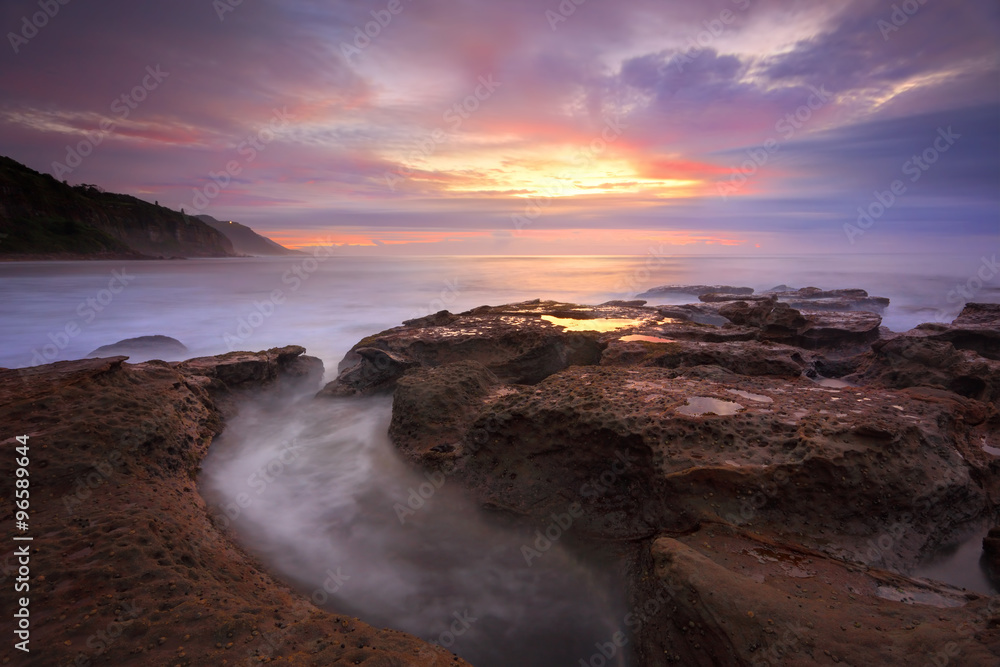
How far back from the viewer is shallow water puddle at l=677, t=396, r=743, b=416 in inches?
180

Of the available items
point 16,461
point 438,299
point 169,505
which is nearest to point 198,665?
point 169,505

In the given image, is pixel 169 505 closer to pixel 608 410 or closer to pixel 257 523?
pixel 257 523

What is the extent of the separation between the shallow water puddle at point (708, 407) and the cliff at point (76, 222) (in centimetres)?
6759

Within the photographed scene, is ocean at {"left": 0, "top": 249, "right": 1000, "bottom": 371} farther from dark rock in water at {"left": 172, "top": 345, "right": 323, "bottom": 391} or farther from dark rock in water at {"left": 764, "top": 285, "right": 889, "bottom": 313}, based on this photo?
dark rock in water at {"left": 172, "top": 345, "right": 323, "bottom": 391}

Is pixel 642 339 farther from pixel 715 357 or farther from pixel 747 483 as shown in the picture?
pixel 747 483

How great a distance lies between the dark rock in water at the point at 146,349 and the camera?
40.4 ft

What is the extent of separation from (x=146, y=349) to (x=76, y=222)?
202 ft

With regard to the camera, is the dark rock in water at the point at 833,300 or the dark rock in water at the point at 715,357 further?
the dark rock in water at the point at 833,300

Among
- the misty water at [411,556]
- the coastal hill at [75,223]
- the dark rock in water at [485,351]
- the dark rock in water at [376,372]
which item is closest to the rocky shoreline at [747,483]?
the misty water at [411,556]

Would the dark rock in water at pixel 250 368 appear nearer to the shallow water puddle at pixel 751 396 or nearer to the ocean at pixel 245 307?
the ocean at pixel 245 307

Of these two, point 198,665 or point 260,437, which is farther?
point 260,437

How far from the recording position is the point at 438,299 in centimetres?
2905

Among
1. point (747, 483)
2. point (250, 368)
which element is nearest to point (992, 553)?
point (747, 483)

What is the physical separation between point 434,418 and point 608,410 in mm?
2503
